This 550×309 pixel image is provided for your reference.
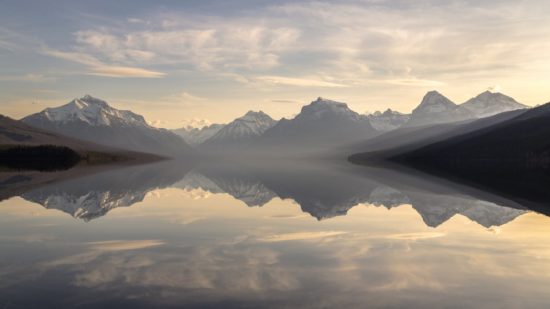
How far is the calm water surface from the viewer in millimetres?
24984

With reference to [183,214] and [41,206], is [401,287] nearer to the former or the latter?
[183,214]

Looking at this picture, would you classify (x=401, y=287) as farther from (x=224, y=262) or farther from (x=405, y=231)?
(x=405, y=231)

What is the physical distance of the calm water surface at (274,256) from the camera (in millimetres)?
24984

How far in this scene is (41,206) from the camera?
63625mm

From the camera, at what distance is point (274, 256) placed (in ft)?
112

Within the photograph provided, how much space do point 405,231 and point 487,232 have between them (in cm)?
705

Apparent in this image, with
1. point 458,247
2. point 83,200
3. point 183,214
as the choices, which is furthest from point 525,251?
point 83,200

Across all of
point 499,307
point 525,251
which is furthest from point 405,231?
point 499,307

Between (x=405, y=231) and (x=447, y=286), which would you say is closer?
(x=447, y=286)

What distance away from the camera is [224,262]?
106 ft

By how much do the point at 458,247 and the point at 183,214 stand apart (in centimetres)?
3087

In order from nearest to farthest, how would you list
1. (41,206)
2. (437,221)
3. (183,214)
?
(437,221) → (183,214) → (41,206)

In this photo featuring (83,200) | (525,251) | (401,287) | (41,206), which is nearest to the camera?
(401,287)

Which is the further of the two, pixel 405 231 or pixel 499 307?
pixel 405 231
